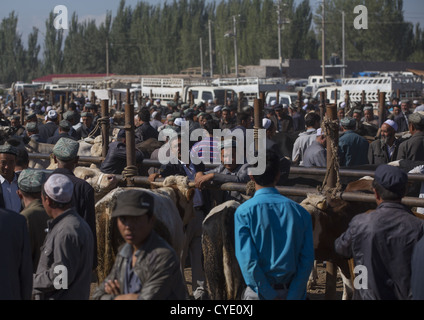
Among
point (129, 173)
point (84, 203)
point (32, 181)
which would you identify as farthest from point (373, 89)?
point (32, 181)

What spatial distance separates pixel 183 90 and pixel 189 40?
56952mm

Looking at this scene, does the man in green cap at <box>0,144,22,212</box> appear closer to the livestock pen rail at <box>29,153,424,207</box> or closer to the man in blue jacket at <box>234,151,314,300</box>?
the livestock pen rail at <box>29,153,424,207</box>

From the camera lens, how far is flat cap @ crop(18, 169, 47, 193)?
18.2 feet

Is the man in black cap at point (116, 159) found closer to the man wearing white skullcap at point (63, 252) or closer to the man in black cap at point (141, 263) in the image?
the man wearing white skullcap at point (63, 252)

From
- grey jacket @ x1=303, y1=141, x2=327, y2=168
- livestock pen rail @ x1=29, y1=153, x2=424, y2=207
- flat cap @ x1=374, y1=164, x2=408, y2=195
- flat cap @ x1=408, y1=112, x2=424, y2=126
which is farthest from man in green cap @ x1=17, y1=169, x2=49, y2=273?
flat cap @ x1=408, y1=112, x2=424, y2=126

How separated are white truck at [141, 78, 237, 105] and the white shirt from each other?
67.4 ft

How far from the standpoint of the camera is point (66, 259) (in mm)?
4645

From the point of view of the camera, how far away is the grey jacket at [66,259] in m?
4.65

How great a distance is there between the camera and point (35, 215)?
5.43m

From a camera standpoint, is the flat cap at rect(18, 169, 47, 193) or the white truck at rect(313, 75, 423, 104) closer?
the flat cap at rect(18, 169, 47, 193)

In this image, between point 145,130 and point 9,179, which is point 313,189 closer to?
point 9,179

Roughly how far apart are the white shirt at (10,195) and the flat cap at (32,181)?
4.47 feet

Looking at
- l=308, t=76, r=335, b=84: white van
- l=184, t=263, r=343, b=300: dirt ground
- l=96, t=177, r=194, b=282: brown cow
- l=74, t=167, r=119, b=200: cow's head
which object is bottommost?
l=184, t=263, r=343, b=300: dirt ground
